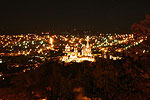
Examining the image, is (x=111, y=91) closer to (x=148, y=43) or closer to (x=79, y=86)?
(x=79, y=86)

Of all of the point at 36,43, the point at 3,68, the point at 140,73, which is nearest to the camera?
the point at 140,73

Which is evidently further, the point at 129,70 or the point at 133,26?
the point at 129,70

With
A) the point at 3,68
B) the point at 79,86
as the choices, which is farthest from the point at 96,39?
the point at 79,86

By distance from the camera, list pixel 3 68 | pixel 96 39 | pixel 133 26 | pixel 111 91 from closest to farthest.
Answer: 1. pixel 133 26
2. pixel 111 91
3. pixel 3 68
4. pixel 96 39

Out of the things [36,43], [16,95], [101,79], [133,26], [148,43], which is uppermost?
[36,43]

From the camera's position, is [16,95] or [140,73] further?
[16,95]

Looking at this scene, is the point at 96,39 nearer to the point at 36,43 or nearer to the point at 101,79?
the point at 36,43

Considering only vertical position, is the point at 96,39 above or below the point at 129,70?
above

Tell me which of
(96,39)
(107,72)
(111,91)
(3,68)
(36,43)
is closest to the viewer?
(111,91)

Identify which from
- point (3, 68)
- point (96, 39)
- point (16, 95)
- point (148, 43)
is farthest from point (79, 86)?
point (96, 39)
